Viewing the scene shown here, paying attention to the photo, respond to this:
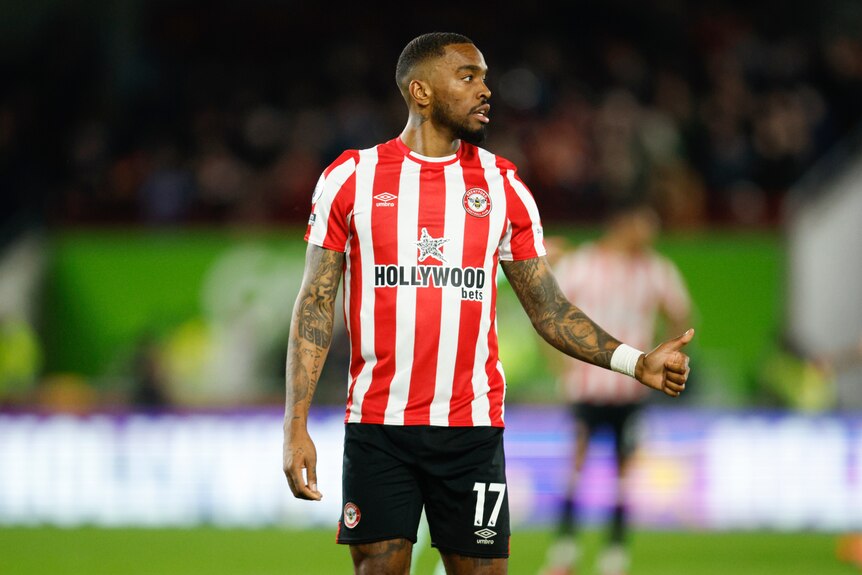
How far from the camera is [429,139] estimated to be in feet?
14.5

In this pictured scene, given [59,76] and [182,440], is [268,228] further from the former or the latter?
[59,76]

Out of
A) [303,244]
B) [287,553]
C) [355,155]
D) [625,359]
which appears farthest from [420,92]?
[303,244]

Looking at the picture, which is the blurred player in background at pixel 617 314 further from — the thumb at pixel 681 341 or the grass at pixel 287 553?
the thumb at pixel 681 341

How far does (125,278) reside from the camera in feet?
43.1

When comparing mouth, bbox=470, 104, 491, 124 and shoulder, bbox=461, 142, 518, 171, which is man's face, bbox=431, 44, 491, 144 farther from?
shoulder, bbox=461, 142, 518, 171

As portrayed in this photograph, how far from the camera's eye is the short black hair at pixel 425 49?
14.2 feet

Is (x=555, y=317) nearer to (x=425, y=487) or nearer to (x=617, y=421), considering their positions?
(x=425, y=487)

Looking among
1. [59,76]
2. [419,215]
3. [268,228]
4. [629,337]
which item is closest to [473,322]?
[419,215]

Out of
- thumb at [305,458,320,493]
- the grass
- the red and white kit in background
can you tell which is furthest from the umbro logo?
the grass

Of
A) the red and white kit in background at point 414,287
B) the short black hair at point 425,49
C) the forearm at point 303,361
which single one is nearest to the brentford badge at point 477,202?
the red and white kit in background at point 414,287

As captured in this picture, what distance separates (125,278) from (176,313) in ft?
2.01

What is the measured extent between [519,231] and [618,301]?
12.8 ft

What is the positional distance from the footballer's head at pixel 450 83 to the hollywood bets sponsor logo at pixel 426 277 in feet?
1.46

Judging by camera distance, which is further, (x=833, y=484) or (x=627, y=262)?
(x=833, y=484)
